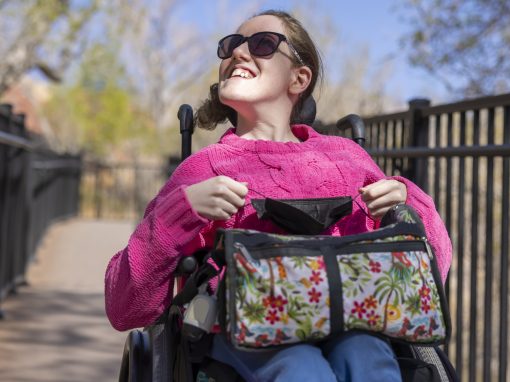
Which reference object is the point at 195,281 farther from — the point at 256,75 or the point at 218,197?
the point at 256,75

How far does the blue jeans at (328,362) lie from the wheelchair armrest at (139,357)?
0.39 m

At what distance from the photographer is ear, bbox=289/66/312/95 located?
2.70 meters

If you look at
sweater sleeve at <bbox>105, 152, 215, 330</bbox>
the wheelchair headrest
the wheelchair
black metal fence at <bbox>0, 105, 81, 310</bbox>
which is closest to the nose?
the wheelchair headrest

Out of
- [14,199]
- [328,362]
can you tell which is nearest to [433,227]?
[328,362]

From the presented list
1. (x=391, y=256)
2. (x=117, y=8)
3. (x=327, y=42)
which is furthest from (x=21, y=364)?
(x=327, y=42)

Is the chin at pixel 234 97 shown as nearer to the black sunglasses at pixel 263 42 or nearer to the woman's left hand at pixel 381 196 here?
the black sunglasses at pixel 263 42

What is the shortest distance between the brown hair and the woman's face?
4 centimetres

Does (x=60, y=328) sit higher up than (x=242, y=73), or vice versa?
(x=242, y=73)

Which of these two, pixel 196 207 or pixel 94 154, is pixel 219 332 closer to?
pixel 196 207

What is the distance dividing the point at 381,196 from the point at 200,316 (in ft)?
2.03

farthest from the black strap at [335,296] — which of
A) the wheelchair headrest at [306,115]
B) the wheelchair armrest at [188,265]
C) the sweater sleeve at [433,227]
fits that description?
the wheelchair headrest at [306,115]

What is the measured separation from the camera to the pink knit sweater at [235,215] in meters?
2.27

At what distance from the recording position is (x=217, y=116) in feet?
9.73

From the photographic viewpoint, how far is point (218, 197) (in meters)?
2.20
